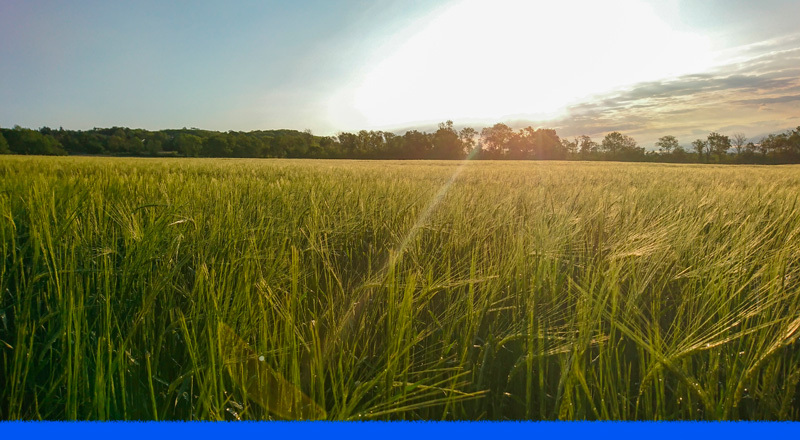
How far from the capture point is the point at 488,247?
158 cm

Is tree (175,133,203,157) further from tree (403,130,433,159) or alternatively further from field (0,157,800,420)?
field (0,157,800,420)

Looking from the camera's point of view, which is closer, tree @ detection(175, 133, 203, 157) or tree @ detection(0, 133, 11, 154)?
tree @ detection(0, 133, 11, 154)

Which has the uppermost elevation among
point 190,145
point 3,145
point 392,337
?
point 190,145

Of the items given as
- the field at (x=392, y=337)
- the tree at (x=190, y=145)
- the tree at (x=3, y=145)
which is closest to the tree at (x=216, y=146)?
the tree at (x=190, y=145)

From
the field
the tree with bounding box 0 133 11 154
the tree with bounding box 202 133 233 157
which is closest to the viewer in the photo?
the field

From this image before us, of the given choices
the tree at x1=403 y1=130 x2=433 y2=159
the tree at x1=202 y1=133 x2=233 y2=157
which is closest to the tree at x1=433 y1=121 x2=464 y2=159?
the tree at x1=403 y1=130 x2=433 y2=159

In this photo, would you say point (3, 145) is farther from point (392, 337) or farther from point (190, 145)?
point (392, 337)

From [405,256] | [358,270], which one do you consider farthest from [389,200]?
[405,256]

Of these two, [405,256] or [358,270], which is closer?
[405,256]

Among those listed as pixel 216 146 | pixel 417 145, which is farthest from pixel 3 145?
pixel 417 145

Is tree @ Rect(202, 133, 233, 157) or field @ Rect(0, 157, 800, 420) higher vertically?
tree @ Rect(202, 133, 233, 157)

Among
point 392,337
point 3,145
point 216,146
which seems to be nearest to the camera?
point 392,337

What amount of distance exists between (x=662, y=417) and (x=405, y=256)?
84cm

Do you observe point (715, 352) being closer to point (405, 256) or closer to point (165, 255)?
point (405, 256)
